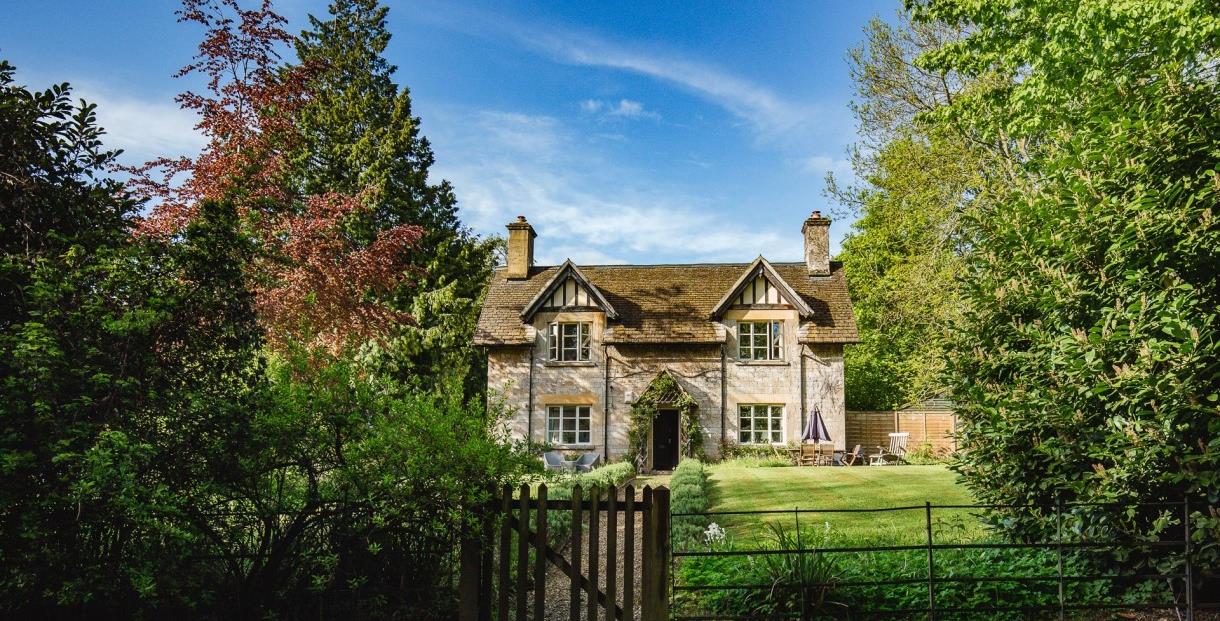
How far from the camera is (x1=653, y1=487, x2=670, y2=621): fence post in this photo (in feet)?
20.3

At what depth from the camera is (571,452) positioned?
27594 mm

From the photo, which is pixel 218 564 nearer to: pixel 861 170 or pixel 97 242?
pixel 97 242

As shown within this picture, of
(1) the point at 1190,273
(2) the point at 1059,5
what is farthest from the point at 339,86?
(1) the point at 1190,273

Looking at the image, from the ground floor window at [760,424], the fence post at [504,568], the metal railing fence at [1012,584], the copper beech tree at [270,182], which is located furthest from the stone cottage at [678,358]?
the fence post at [504,568]

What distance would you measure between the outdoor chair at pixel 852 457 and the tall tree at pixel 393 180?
49.9 ft

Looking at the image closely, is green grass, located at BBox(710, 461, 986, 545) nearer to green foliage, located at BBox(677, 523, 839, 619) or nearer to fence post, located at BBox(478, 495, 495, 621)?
green foliage, located at BBox(677, 523, 839, 619)

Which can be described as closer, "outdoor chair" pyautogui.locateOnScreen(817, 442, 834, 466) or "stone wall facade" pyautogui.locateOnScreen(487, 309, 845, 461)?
"outdoor chair" pyautogui.locateOnScreen(817, 442, 834, 466)

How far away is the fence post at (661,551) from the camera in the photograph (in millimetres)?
6180

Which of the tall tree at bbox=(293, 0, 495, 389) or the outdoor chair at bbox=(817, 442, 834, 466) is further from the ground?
the tall tree at bbox=(293, 0, 495, 389)

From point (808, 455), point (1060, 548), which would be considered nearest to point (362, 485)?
point (1060, 548)

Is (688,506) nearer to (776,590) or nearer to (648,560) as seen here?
(776,590)

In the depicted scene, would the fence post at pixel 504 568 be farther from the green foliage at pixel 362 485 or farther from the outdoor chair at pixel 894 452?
the outdoor chair at pixel 894 452

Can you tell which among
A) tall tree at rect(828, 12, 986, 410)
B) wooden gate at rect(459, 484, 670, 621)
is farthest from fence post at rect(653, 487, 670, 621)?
tall tree at rect(828, 12, 986, 410)

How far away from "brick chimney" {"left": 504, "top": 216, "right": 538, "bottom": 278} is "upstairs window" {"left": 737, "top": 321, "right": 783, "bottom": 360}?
30.1ft
